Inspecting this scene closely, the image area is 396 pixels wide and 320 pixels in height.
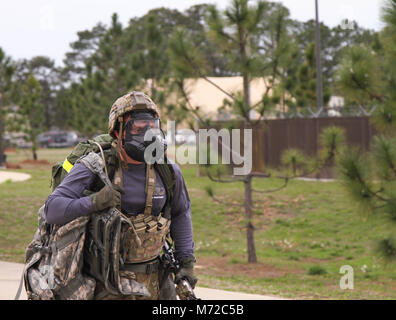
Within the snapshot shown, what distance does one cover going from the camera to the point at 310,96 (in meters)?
23.7

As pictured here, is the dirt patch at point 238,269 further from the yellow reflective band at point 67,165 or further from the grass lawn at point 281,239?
the yellow reflective band at point 67,165

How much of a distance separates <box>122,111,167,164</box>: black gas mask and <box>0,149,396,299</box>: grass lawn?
4421 mm

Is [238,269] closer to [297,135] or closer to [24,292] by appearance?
[24,292]

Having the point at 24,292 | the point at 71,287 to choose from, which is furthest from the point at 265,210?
the point at 71,287

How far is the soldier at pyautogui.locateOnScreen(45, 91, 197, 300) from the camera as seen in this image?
311 centimetres

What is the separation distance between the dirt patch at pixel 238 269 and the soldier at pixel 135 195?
674cm

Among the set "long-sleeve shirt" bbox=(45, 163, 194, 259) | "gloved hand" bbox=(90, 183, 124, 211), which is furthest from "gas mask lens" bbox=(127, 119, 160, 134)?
"gloved hand" bbox=(90, 183, 124, 211)

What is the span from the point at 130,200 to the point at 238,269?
25.0ft

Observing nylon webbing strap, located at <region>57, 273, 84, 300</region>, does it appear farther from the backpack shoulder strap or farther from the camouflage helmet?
the camouflage helmet

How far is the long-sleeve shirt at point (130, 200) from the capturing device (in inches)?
121

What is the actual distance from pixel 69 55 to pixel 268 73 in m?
62.1

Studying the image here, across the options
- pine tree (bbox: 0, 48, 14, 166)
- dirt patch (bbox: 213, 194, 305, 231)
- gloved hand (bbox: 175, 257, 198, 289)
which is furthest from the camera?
pine tree (bbox: 0, 48, 14, 166)

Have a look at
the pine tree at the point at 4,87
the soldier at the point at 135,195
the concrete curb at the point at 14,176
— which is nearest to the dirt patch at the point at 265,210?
the concrete curb at the point at 14,176
